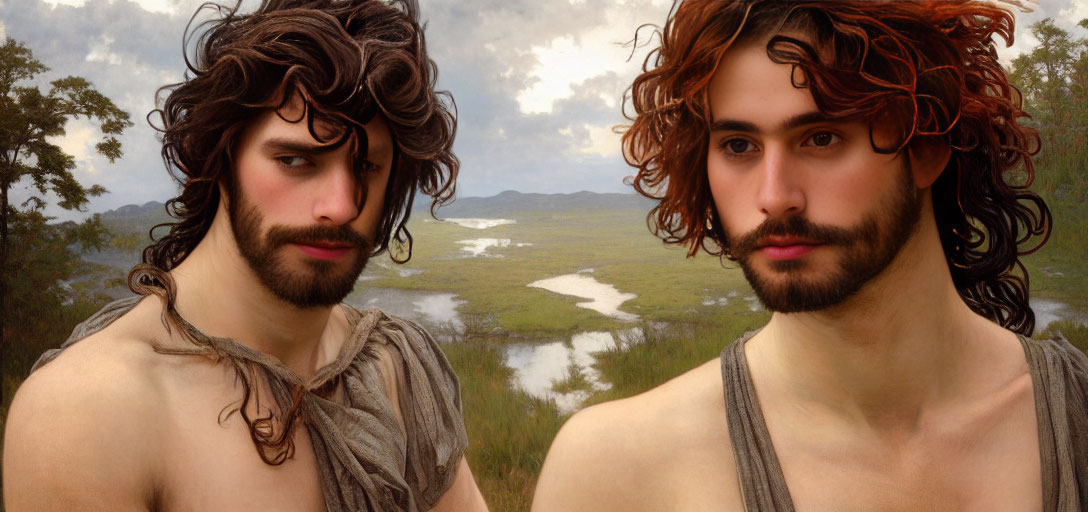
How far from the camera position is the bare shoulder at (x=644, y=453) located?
2621 millimetres

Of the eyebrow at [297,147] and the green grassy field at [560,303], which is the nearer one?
the eyebrow at [297,147]

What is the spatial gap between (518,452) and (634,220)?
6.33 feet

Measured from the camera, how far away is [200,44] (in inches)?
131

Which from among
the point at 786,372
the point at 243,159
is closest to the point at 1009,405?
the point at 786,372

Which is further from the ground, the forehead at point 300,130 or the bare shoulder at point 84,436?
the forehead at point 300,130

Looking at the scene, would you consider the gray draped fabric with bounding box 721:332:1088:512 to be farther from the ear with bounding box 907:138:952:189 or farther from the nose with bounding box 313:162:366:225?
the nose with bounding box 313:162:366:225

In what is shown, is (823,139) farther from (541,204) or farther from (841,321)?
(541,204)

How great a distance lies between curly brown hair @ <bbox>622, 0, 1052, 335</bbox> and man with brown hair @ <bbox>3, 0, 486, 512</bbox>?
2.91 ft

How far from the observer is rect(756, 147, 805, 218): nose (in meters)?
2.38

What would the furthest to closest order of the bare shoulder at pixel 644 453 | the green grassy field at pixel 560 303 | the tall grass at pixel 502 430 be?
the green grassy field at pixel 560 303 < the tall grass at pixel 502 430 < the bare shoulder at pixel 644 453

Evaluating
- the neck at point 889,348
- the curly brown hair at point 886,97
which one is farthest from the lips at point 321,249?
the neck at point 889,348

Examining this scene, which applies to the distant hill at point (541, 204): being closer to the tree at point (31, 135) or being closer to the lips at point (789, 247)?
the tree at point (31, 135)

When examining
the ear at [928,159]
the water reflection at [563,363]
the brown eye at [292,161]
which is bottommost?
the water reflection at [563,363]

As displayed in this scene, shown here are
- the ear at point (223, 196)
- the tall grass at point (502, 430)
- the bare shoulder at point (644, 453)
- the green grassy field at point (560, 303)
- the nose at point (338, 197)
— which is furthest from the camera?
the green grassy field at point (560, 303)
